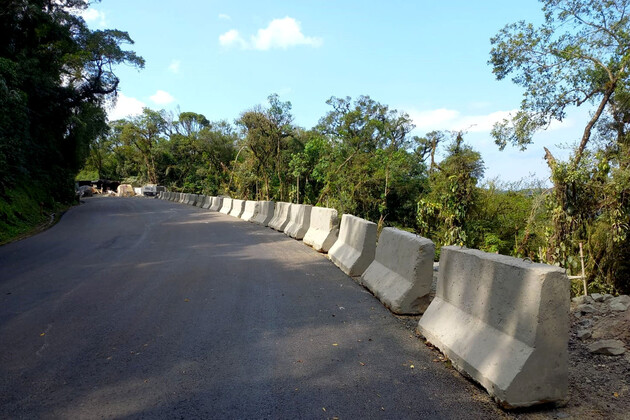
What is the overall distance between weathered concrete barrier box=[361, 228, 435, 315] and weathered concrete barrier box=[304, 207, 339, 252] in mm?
3907

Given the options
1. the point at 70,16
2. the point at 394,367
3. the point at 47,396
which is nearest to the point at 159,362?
the point at 47,396

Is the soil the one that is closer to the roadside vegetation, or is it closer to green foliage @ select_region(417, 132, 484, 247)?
green foliage @ select_region(417, 132, 484, 247)

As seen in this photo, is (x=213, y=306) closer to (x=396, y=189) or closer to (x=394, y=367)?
(x=394, y=367)

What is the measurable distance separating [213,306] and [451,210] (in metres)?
9.92

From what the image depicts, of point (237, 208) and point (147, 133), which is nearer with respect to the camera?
point (237, 208)

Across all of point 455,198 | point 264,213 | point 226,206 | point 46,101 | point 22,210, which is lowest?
point 22,210

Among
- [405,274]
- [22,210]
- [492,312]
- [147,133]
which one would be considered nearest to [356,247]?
[405,274]

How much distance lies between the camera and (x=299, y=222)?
13969 millimetres

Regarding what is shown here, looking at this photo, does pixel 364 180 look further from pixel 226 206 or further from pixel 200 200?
pixel 200 200

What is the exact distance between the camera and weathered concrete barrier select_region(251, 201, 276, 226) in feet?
60.2

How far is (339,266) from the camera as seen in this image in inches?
350

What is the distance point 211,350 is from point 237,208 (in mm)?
20545

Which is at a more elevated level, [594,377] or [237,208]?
[594,377]

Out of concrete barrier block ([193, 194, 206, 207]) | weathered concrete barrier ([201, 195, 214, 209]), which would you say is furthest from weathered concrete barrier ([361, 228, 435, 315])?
concrete barrier block ([193, 194, 206, 207])
